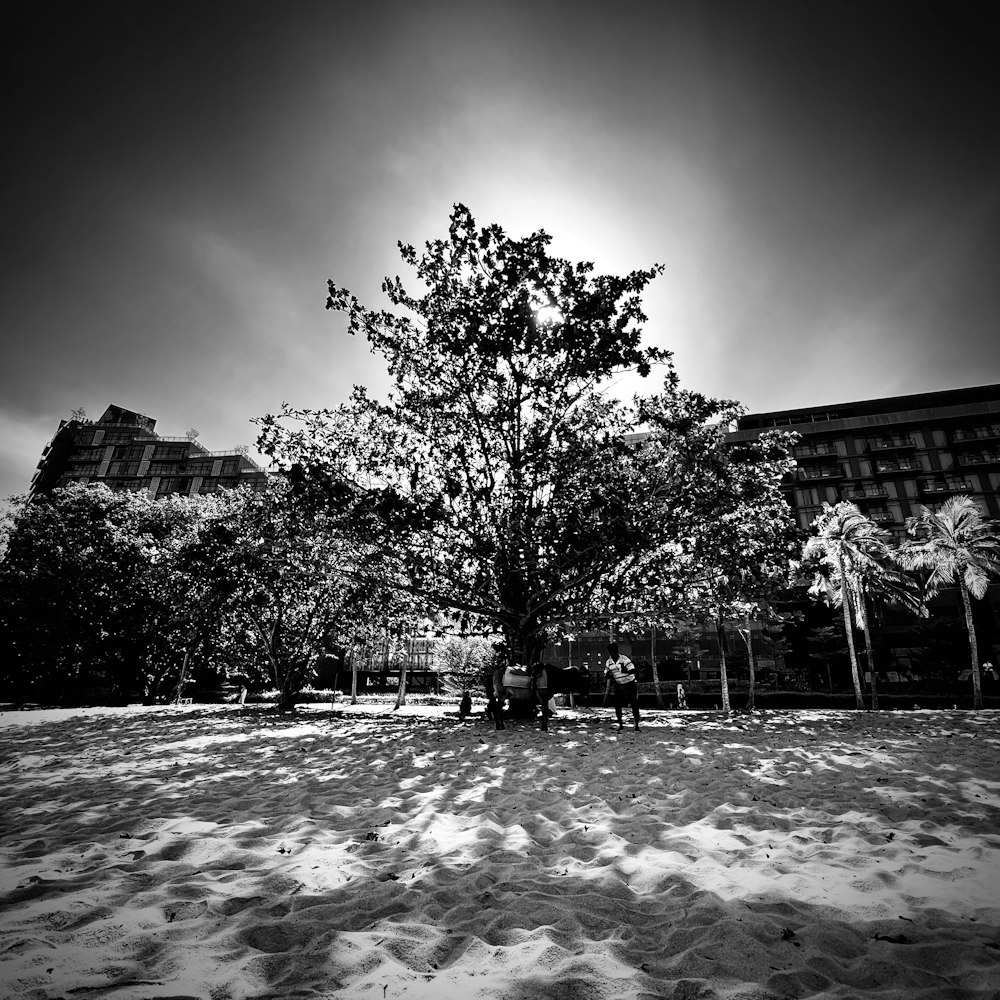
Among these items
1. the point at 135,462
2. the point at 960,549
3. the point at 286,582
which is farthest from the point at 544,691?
the point at 135,462

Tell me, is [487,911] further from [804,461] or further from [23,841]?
[804,461]

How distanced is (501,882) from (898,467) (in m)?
78.9

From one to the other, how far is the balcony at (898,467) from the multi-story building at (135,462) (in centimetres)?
8863

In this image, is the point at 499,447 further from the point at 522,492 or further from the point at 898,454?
the point at 898,454

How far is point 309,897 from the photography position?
3.52 meters

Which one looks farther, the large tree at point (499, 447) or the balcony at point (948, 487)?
the balcony at point (948, 487)

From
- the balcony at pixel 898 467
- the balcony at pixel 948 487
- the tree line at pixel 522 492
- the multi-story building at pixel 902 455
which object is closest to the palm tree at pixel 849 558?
the tree line at pixel 522 492

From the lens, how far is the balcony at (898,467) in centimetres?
6431

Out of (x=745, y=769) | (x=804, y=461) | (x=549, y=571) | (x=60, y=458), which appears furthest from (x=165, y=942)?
(x=60, y=458)

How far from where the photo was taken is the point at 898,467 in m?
64.7

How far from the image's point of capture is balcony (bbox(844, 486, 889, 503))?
64.2 m

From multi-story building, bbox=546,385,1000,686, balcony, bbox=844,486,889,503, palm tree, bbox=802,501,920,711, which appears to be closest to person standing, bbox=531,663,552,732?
palm tree, bbox=802,501,920,711

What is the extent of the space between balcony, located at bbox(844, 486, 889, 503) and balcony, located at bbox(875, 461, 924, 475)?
7.25 ft

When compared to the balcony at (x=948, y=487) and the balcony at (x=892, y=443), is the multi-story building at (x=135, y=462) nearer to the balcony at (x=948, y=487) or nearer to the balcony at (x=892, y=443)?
the balcony at (x=892, y=443)
